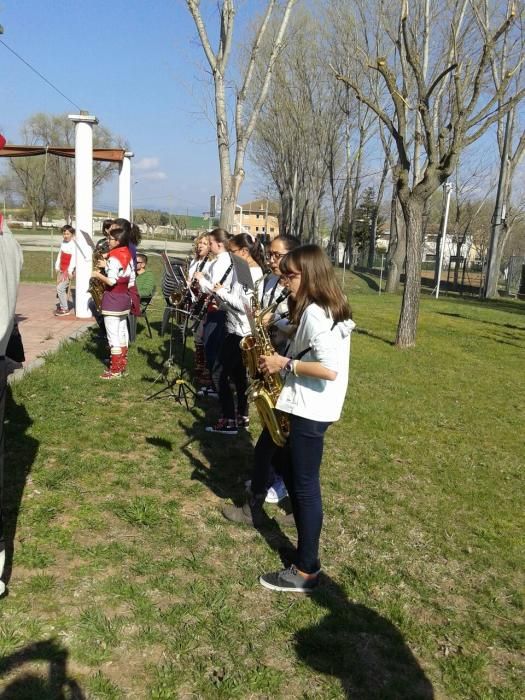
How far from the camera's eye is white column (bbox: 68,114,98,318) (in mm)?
10930

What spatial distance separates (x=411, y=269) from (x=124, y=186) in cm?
738

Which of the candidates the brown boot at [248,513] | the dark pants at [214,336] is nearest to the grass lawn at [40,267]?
the dark pants at [214,336]

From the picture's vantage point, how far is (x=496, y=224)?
25750 millimetres

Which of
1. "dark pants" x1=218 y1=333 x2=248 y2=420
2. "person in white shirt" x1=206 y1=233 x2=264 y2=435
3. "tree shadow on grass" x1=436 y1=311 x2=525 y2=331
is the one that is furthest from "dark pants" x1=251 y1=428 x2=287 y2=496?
"tree shadow on grass" x1=436 y1=311 x2=525 y2=331

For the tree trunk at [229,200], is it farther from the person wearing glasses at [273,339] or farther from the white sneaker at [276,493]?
the white sneaker at [276,493]

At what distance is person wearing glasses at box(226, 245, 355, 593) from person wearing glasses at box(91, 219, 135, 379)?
3.90 m

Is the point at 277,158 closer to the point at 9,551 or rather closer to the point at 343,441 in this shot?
the point at 343,441

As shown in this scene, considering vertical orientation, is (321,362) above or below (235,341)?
above

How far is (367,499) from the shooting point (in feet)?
15.1

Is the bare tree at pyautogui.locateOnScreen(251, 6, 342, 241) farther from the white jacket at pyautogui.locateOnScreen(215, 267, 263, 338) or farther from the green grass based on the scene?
the white jacket at pyautogui.locateOnScreen(215, 267, 263, 338)

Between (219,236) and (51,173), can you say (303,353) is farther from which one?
(51,173)

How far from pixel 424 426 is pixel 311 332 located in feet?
13.2

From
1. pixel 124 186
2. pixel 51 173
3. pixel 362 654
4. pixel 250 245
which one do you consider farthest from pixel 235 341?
pixel 51 173

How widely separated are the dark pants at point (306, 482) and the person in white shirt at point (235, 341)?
170 centimetres
